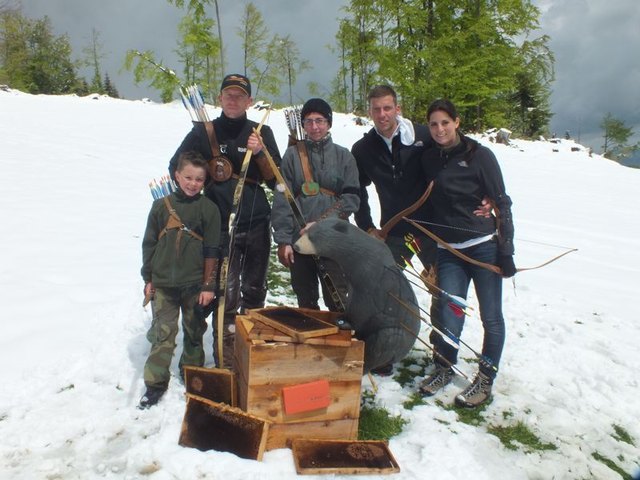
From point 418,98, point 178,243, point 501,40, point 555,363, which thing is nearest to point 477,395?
point 555,363

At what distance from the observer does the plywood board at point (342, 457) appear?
2367 millimetres

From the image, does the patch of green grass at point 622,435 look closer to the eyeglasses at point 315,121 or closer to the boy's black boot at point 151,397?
the eyeglasses at point 315,121

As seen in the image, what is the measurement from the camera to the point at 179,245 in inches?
116

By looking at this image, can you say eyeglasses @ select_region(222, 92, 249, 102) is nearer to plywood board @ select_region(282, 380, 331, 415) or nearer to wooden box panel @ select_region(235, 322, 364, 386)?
wooden box panel @ select_region(235, 322, 364, 386)

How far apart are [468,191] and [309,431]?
1880mm

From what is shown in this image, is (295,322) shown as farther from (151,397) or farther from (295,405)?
(151,397)

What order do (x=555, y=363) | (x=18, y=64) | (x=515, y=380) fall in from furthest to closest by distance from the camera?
(x=18, y=64) → (x=555, y=363) → (x=515, y=380)

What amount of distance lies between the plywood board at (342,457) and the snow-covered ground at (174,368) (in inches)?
3.4

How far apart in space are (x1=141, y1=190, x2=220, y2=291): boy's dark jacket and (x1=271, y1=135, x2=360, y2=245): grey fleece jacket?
0.47m

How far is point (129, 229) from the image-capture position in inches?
273

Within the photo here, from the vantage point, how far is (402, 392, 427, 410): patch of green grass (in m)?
3.17

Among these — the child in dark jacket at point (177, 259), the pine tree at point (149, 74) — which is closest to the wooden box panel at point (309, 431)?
the child in dark jacket at point (177, 259)

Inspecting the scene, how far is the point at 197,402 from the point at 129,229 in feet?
16.4

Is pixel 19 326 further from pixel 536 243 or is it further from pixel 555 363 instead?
pixel 536 243
